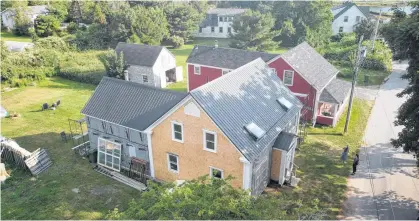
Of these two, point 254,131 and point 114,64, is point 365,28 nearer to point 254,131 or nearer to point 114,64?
point 114,64

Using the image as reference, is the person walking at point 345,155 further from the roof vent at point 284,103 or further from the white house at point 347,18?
the white house at point 347,18

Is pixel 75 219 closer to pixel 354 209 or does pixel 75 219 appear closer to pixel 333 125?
pixel 354 209

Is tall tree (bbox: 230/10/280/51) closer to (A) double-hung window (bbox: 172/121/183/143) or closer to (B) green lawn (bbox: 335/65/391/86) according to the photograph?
(B) green lawn (bbox: 335/65/391/86)

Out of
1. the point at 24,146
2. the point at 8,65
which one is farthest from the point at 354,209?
the point at 8,65

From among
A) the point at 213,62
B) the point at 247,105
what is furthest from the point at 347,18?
the point at 247,105

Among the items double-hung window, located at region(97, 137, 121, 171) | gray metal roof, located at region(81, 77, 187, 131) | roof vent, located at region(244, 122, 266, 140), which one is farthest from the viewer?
double-hung window, located at region(97, 137, 121, 171)

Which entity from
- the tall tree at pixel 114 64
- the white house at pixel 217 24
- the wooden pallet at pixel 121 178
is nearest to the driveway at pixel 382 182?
the wooden pallet at pixel 121 178

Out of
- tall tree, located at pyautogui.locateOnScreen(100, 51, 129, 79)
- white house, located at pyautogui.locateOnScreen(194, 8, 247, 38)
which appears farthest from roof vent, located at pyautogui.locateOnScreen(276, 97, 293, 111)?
white house, located at pyautogui.locateOnScreen(194, 8, 247, 38)
